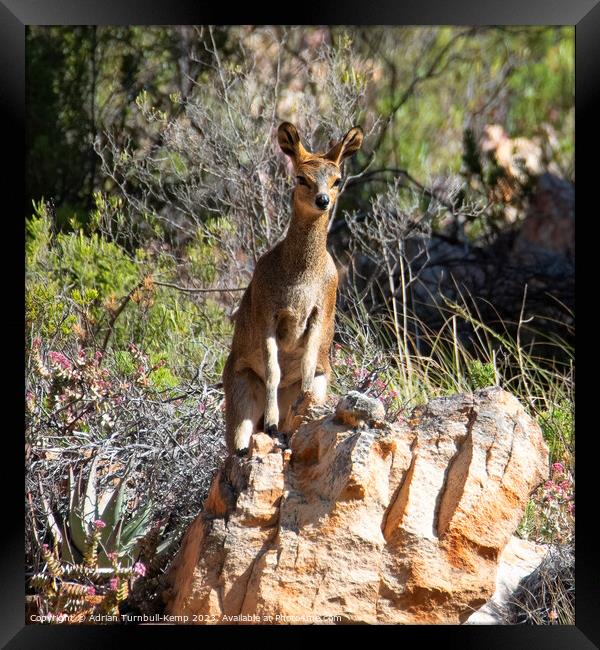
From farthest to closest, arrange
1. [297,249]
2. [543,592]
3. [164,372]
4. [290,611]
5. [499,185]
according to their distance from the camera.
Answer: [499,185], [164,372], [297,249], [543,592], [290,611]

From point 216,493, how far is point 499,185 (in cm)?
926

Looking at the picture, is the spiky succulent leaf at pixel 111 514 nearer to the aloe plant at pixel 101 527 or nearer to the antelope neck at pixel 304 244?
the aloe plant at pixel 101 527

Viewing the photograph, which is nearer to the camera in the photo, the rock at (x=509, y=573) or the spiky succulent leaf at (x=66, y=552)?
the rock at (x=509, y=573)

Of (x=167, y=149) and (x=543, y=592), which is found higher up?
(x=167, y=149)

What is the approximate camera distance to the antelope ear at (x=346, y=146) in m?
7.14

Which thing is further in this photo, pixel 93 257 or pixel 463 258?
pixel 463 258

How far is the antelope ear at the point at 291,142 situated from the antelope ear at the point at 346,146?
0.18m

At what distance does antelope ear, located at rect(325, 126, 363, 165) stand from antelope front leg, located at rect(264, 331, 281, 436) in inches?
46.1

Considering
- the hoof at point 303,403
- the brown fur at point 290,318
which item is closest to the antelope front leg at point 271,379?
the brown fur at point 290,318

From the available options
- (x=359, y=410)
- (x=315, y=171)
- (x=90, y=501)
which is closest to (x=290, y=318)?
(x=315, y=171)

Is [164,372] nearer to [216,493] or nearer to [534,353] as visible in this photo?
[216,493]

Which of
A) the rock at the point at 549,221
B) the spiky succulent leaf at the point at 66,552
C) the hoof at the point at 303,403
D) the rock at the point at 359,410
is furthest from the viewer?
the rock at the point at 549,221
